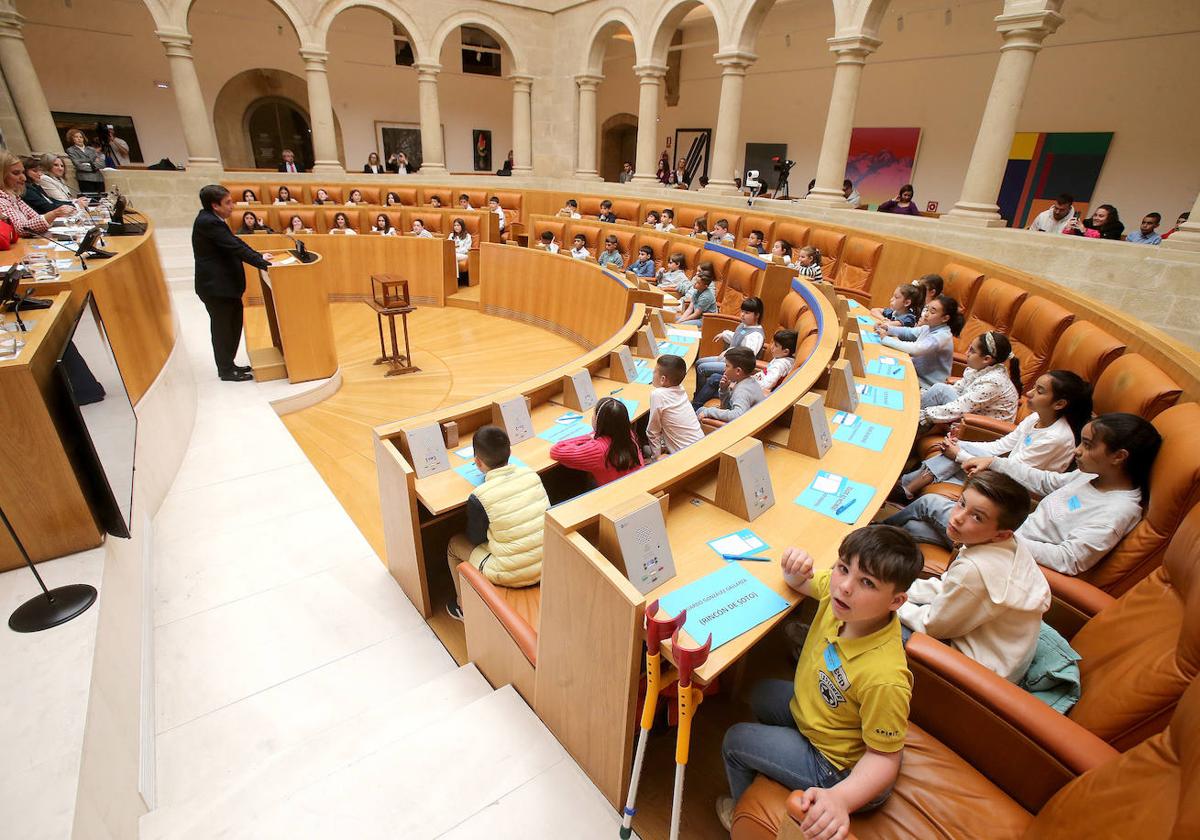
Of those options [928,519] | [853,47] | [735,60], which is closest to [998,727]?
[928,519]

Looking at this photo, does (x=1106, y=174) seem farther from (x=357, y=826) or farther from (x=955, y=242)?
(x=357, y=826)

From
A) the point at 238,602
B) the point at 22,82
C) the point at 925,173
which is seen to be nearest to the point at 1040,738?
the point at 238,602

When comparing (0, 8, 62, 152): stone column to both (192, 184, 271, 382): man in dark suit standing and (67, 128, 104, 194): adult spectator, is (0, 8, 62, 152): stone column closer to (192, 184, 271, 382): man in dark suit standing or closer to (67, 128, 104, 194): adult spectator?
(67, 128, 104, 194): adult spectator

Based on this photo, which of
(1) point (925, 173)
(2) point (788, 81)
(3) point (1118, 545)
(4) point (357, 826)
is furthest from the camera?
(2) point (788, 81)

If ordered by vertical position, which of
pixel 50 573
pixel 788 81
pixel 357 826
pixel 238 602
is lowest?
pixel 238 602

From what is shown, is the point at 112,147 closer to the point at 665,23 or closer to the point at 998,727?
the point at 665,23

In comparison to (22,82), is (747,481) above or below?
below

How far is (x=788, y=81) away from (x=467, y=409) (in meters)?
13.2

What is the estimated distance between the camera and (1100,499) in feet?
6.79

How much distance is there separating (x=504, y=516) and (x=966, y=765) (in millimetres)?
1571

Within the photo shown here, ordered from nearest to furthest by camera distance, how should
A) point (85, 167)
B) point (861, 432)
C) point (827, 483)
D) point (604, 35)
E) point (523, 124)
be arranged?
1. point (827, 483)
2. point (861, 432)
3. point (85, 167)
4. point (604, 35)
5. point (523, 124)

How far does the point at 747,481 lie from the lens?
2.01 meters

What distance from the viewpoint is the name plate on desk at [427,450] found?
8.13 feet

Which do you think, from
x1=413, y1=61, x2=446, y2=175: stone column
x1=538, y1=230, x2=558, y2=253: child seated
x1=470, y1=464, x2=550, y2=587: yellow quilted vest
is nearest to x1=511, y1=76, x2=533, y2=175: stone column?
x1=413, y1=61, x2=446, y2=175: stone column
